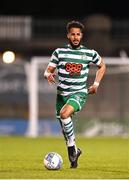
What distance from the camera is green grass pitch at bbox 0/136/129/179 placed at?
11859 mm

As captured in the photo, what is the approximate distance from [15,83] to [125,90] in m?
3.16

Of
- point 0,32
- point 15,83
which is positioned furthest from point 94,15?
point 15,83

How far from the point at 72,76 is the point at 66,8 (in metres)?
24.9

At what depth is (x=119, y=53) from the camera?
34.2m

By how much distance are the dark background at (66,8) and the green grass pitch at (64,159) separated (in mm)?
13353

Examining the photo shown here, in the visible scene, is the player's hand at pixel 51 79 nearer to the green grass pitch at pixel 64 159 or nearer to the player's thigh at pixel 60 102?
the player's thigh at pixel 60 102

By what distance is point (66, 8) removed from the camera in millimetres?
37625

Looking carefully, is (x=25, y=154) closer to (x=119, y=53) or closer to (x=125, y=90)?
(x=125, y=90)

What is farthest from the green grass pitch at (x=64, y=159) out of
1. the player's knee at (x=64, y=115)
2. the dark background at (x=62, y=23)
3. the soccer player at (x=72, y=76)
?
the dark background at (x=62, y=23)

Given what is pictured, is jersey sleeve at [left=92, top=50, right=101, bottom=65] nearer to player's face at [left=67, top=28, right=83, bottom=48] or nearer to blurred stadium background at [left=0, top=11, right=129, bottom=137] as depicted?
player's face at [left=67, top=28, right=83, bottom=48]

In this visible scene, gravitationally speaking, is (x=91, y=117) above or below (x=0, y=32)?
below

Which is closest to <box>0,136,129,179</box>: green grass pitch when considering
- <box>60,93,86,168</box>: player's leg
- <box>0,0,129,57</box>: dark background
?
<box>60,93,86,168</box>: player's leg

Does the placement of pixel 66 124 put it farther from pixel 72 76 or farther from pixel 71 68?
pixel 71 68

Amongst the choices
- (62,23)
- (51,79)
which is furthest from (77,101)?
(62,23)
